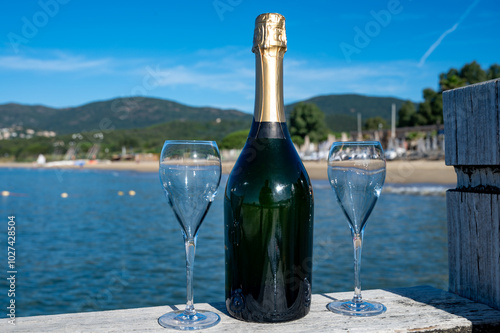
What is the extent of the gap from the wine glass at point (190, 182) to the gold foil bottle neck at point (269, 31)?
32 cm

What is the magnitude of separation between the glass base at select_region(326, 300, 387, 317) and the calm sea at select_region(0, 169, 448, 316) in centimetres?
819

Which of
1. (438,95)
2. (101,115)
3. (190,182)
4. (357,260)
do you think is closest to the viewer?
(190,182)

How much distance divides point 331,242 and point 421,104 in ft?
222

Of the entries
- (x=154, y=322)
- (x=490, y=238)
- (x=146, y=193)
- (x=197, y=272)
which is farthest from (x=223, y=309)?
(x=146, y=193)

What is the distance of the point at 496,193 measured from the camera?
1510mm

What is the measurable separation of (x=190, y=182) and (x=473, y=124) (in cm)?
99

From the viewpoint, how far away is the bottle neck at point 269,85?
1.38m

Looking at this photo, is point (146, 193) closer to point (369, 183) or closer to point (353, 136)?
point (369, 183)

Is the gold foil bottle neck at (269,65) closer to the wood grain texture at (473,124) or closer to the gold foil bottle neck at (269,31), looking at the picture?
the gold foil bottle neck at (269,31)

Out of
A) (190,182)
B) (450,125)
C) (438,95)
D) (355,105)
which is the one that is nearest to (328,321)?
(190,182)

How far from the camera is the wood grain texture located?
4.97 feet

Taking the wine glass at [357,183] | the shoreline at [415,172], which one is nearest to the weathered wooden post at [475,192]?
the wine glass at [357,183]

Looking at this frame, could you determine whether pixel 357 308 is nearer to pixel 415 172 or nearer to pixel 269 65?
pixel 269 65

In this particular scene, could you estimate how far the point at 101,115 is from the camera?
12456cm
